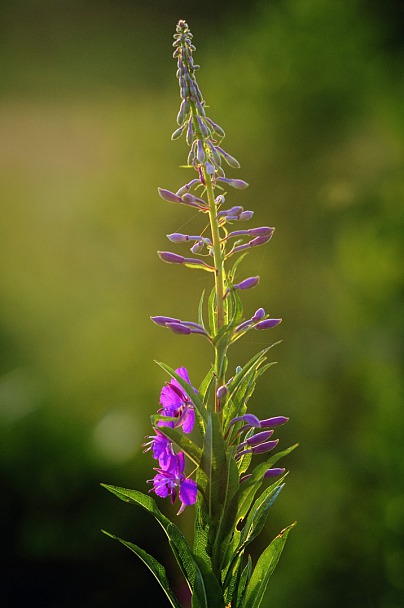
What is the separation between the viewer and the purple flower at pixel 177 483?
978mm

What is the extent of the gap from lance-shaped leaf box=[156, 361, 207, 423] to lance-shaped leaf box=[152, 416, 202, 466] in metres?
0.04

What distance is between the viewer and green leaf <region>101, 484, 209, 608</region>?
3.19ft

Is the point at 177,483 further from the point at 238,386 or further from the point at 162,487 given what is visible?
the point at 238,386

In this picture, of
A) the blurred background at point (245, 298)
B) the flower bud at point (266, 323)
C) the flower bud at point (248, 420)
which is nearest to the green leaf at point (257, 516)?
the flower bud at point (248, 420)

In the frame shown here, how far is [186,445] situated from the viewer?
0.99 m

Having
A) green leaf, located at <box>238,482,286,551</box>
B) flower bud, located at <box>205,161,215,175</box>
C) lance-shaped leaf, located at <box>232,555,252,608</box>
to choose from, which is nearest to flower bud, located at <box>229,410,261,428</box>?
green leaf, located at <box>238,482,286,551</box>

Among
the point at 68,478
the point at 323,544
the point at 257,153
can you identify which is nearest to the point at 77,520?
the point at 68,478

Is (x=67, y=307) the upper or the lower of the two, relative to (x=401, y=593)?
upper

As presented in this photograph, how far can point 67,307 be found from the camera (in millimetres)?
3439

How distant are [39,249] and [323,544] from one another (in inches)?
73.9

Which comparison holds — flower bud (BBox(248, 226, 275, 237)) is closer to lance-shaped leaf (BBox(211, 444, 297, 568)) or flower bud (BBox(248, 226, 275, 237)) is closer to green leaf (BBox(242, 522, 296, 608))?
lance-shaped leaf (BBox(211, 444, 297, 568))

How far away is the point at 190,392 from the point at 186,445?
84mm

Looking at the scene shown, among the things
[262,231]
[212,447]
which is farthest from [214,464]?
[262,231]

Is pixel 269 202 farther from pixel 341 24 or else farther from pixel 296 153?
pixel 341 24
